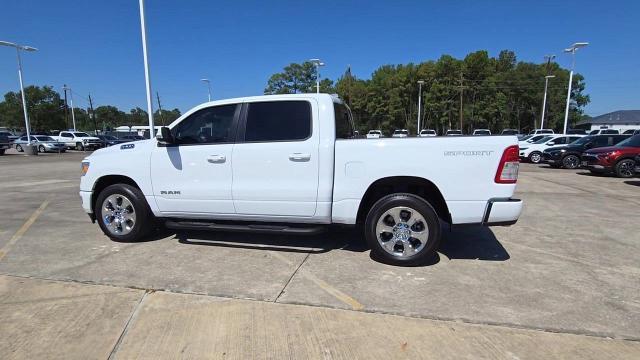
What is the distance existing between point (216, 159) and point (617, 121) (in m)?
104

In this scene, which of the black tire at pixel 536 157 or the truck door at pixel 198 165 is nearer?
the truck door at pixel 198 165

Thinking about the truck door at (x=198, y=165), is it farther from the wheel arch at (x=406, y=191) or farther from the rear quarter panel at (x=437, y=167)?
the wheel arch at (x=406, y=191)

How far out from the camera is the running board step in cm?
457

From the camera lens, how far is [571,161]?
690 inches

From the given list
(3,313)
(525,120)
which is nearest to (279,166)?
(3,313)

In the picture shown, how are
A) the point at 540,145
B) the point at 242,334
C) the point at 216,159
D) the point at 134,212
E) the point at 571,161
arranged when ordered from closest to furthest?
the point at 242,334
the point at 216,159
the point at 134,212
the point at 571,161
the point at 540,145

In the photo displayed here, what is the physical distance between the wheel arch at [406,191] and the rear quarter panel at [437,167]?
0.11m

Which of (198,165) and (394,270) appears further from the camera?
(198,165)

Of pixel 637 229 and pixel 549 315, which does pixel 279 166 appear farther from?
pixel 637 229

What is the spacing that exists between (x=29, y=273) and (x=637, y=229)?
341 inches

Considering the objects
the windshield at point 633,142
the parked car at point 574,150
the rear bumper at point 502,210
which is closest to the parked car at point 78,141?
the parked car at point 574,150

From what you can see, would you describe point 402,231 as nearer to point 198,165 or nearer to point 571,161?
point 198,165

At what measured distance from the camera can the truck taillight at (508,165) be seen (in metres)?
4.02

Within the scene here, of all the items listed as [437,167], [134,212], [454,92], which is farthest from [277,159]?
[454,92]
